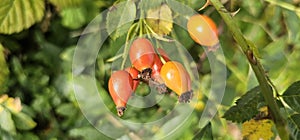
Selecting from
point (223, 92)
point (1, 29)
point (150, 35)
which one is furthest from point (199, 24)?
point (1, 29)

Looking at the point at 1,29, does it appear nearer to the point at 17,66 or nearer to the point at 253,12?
the point at 17,66

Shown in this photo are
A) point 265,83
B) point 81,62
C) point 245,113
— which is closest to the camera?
point 265,83

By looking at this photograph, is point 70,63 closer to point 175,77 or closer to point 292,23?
point 292,23

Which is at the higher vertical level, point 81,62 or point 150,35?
point 150,35

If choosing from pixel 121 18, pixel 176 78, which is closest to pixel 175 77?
pixel 176 78

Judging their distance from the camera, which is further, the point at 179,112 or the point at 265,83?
the point at 179,112
